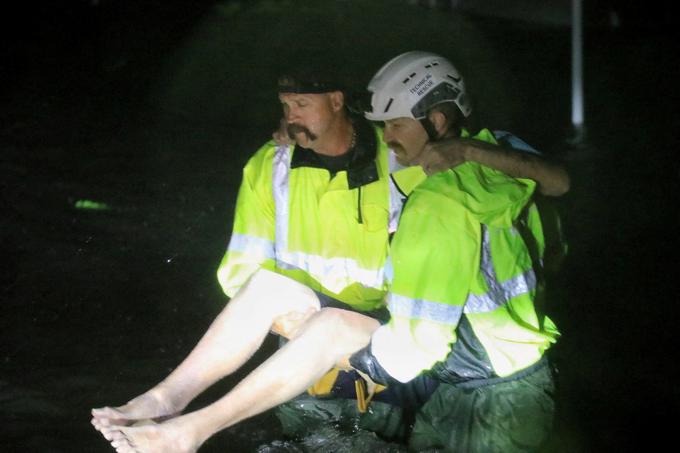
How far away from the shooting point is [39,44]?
1650 centimetres

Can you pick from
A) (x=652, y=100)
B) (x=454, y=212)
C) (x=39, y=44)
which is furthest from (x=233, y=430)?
(x=39, y=44)

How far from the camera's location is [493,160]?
4.16 meters

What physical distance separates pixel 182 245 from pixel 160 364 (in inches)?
85.2

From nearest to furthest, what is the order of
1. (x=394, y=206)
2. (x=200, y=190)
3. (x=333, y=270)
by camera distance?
(x=394, y=206)
(x=333, y=270)
(x=200, y=190)

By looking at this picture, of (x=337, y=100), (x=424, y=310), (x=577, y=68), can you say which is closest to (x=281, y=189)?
(x=337, y=100)

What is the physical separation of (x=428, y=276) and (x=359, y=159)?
1048 millimetres

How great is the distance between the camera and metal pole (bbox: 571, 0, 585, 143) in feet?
37.7

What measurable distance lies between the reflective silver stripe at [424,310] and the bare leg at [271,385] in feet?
1.13

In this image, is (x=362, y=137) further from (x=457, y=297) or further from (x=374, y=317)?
(x=457, y=297)

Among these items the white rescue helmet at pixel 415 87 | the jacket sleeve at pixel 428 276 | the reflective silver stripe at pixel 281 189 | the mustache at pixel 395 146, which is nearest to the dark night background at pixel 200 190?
the reflective silver stripe at pixel 281 189

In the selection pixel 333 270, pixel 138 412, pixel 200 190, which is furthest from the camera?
pixel 200 190

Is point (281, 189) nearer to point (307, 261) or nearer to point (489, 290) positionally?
point (307, 261)

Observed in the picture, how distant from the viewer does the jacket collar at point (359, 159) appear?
4812mm

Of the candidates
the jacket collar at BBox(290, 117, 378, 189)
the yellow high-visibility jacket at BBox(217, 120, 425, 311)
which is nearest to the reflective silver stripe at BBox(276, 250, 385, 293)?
the yellow high-visibility jacket at BBox(217, 120, 425, 311)
